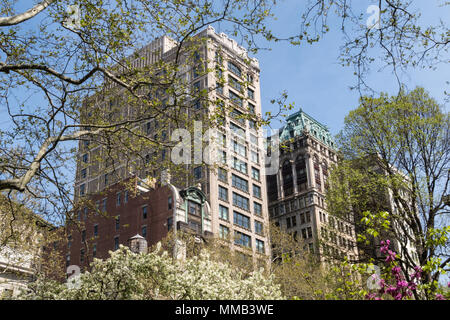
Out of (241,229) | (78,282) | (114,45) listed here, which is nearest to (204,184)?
(241,229)

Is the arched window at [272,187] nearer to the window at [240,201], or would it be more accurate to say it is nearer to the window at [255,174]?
the window at [255,174]

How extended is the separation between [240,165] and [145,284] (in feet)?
155

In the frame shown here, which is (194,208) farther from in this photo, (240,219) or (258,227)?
(258,227)

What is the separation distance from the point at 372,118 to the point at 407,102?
2019mm

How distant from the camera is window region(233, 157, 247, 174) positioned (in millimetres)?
67000

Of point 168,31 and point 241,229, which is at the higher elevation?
point 241,229

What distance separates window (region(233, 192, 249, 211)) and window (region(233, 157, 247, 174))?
419 cm

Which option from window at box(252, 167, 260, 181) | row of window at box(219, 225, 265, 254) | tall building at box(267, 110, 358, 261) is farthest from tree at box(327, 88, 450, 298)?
tall building at box(267, 110, 358, 261)

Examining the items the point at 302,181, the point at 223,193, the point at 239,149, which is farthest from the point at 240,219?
the point at 302,181

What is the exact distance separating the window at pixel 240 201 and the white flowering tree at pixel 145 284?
43.2 m

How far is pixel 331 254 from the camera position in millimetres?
25625

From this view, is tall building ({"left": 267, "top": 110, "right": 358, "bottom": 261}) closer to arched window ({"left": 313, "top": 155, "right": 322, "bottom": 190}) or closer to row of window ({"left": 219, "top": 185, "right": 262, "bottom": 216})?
arched window ({"left": 313, "top": 155, "right": 322, "bottom": 190})

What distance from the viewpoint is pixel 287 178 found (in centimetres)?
9600
